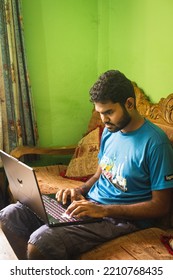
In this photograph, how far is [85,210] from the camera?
1.32m

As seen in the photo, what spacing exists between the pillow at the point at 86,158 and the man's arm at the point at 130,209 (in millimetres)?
1015

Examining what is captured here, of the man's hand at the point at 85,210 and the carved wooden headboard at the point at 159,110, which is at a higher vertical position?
the carved wooden headboard at the point at 159,110

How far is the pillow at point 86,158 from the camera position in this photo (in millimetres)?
2420

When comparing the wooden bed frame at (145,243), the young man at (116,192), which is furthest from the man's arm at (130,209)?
the wooden bed frame at (145,243)

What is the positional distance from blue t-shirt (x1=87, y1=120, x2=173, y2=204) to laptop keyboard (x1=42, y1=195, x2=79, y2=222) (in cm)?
20

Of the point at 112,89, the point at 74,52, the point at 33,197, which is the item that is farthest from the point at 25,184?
the point at 74,52

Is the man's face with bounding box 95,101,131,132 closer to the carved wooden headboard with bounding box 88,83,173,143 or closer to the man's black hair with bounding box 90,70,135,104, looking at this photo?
the man's black hair with bounding box 90,70,135,104

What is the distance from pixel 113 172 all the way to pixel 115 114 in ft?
0.92

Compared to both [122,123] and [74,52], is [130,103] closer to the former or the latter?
[122,123]

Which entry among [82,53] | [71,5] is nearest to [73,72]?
[82,53]

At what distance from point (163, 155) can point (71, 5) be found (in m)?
1.95

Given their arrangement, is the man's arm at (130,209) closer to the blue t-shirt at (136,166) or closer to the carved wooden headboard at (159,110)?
the blue t-shirt at (136,166)
